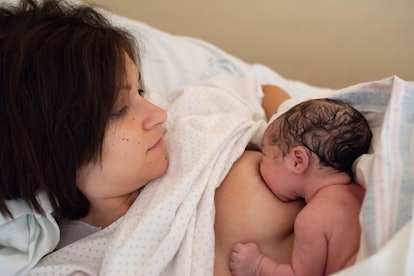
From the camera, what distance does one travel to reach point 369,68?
64.8 inches

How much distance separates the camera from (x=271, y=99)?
1.21 meters

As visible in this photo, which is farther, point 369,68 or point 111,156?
point 369,68

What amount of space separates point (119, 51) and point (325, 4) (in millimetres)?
1016

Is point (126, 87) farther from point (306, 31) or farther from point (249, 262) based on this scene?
point (306, 31)

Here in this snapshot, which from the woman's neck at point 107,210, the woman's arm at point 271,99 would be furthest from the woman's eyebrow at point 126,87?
the woman's arm at point 271,99

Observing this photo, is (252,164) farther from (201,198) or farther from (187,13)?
→ (187,13)

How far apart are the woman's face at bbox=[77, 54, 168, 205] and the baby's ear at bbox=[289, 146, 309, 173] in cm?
24

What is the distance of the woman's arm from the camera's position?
3.87ft

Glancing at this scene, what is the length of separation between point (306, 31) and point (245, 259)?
1075 millimetres

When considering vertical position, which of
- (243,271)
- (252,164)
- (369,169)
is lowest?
(243,271)

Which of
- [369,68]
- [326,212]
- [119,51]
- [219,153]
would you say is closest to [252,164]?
[219,153]

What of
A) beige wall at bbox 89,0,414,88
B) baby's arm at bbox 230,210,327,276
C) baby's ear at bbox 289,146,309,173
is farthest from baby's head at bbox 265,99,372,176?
beige wall at bbox 89,0,414,88

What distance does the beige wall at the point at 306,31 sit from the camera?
62.4 inches

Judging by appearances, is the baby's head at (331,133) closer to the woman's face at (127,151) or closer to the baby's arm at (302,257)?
the baby's arm at (302,257)
